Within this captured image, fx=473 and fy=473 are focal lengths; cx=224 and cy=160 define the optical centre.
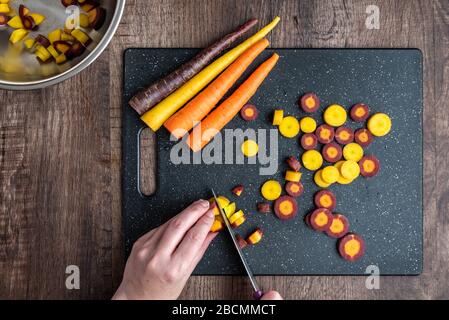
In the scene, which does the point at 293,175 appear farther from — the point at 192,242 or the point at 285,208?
the point at 192,242

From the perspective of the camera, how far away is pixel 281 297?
1.44 metres

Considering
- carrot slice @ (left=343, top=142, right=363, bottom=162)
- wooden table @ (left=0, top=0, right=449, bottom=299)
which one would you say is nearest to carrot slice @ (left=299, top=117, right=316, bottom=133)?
carrot slice @ (left=343, top=142, right=363, bottom=162)

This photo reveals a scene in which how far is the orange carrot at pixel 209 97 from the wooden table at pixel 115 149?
0.09m

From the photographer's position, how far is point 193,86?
4.67ft

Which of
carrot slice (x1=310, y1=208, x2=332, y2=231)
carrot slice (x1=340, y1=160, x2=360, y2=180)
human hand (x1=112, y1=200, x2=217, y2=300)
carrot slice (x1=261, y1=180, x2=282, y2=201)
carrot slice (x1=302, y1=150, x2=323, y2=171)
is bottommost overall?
human hand (x1=112, y1=200, x2=217, y2=300)

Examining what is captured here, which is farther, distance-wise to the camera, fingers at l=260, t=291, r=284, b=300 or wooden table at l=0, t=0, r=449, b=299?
wooden table at l=0, t=0, r=449, b=299

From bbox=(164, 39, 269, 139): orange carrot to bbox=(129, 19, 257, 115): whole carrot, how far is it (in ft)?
0.20

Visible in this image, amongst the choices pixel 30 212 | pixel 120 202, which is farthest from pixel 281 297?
pixel 30 212

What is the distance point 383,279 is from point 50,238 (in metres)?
1.03

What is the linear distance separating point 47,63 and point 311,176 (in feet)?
2.80

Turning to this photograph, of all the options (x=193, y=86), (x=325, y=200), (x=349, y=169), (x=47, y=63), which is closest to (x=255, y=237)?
(x=325, y=200)

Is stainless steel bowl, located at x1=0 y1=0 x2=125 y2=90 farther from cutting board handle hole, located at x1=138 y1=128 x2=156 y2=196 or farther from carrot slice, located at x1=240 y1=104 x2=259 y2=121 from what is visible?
carrot slice, located at x1=240 y1=104 x2=259 y2=121

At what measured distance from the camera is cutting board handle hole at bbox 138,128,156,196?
1456 millimetres

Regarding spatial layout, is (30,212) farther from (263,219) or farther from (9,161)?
(263,219)
